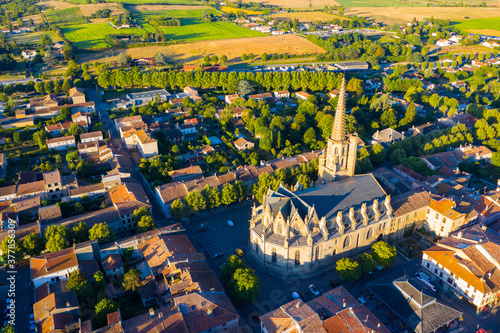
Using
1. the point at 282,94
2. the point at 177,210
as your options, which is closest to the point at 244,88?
the point at 282,94

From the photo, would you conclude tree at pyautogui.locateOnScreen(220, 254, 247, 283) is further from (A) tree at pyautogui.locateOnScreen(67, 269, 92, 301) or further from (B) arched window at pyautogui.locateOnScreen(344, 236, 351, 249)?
(A) tree at pyautogui.locateOnScreen(67, 269, 92, 301)

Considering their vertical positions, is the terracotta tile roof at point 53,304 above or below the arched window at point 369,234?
below

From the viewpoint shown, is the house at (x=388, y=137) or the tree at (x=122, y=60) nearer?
the house at (x=388, y=137)

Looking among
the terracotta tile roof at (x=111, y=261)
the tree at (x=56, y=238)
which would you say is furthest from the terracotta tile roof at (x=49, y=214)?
the terracotta tile roof at (x=111, y=261)

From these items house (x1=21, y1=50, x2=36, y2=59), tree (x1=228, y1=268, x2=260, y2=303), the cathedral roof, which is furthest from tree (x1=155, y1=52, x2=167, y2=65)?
tree (x1=228, y1=268, x2=260, y2=303)

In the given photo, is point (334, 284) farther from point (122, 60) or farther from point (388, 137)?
point (122, 60)

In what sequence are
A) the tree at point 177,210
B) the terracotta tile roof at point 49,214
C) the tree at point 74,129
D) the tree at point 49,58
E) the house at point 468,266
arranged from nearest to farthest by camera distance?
the house at point 468,266 < the terracotta tile roof at point 49,214 < the tree at point 177,210 < the tree at point 74,129 < the tree at point 49,58

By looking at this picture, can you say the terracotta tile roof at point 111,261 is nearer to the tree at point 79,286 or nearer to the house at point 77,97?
the tree at point 79,286

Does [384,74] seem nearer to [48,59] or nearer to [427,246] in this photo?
[427,246]
